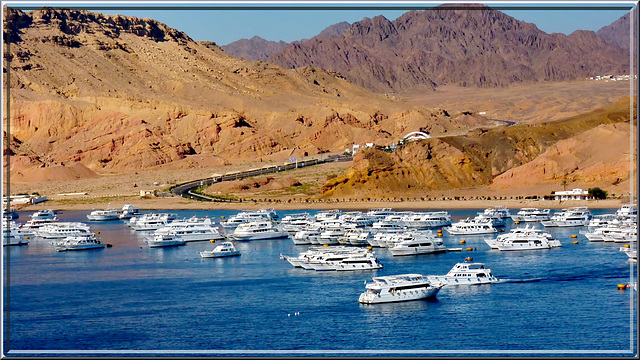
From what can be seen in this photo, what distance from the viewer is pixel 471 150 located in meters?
169

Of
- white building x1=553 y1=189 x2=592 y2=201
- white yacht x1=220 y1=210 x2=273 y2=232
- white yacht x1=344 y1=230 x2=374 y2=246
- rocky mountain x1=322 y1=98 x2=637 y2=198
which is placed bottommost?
white yacht x1=344 y1=230 x2=374 y2=246

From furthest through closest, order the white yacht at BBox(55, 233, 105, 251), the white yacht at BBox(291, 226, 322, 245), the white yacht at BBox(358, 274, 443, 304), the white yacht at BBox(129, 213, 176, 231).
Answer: the white yacht at BBox(129, 213, 176, 231)
the white yacht at BBox(55, 233, 105, 251)
the white yacht at BBox(291, 226, 322, 245)
the white yacht at BBox(358, 274, 443, 304)

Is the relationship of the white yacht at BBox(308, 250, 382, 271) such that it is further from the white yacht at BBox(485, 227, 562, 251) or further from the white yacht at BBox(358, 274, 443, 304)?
the white yacht at BBox(485, 227, 562, 251)

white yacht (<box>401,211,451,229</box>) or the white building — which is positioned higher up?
the white building

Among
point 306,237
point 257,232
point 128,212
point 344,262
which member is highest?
point 128,212

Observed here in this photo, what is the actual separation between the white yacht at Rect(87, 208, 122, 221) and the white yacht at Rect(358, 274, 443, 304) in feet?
274

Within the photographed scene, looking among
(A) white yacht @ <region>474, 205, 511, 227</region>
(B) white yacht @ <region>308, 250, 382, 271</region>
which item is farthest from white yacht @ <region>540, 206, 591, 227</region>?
(B) white yacht @ <region>308, 250, 382, 271</region>

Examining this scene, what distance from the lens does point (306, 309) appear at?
214ft

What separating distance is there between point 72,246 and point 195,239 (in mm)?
13502

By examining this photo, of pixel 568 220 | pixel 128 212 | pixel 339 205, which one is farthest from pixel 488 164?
pixel 128 212

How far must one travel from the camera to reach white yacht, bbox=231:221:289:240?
110 metres

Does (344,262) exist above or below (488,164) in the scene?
below

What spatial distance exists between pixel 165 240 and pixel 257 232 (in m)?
10.5

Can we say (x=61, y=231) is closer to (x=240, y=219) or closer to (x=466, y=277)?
(x=240, y=219)
